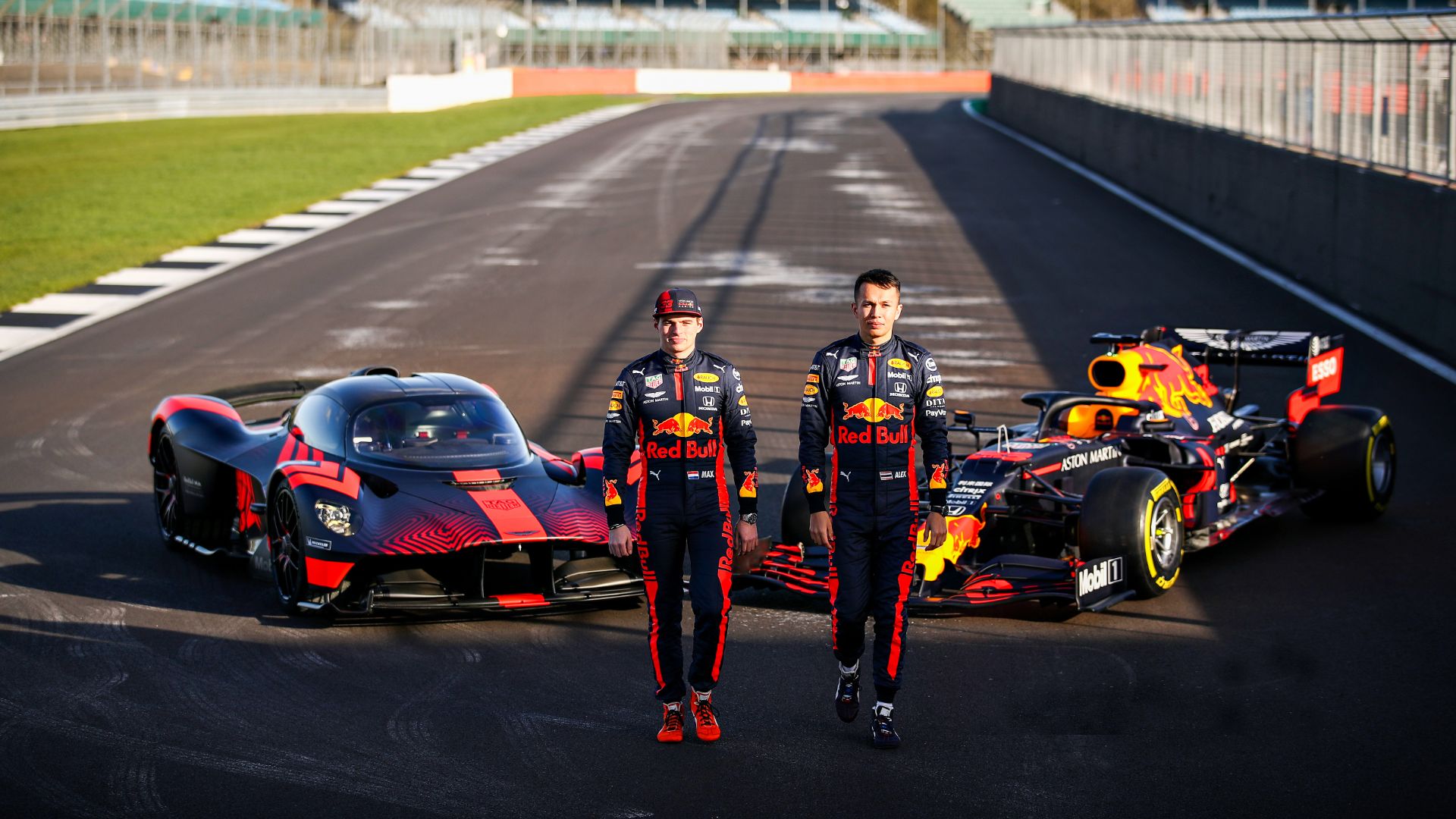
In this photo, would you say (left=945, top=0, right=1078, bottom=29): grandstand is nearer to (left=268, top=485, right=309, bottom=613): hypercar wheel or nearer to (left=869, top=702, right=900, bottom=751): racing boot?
(left=268, top=485, right=309, bottom=613): hypercar wheel

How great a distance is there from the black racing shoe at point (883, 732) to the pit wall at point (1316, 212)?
9.71 m

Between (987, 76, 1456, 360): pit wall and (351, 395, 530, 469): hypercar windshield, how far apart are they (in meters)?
9.00

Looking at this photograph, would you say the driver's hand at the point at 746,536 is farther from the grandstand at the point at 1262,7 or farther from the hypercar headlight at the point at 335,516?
the grandstand at the point at 1262,7

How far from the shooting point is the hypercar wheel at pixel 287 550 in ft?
26.9

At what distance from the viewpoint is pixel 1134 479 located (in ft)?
27.8

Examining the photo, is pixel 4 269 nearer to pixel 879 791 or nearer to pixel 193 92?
pixel 879 791

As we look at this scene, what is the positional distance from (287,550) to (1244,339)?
20.9ft

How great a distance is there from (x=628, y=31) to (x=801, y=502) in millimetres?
64587

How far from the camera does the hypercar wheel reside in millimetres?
8203

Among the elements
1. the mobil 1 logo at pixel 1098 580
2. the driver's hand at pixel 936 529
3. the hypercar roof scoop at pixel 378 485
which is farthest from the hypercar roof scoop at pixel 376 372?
the driver's hand at pixel 936 529

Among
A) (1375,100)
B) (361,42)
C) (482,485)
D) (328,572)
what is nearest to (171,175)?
(361,42)

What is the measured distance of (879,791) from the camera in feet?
19.4

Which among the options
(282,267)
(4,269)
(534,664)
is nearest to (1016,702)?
(534,664)

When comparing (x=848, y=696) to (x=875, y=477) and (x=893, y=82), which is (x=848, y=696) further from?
(x=893, y=82)
